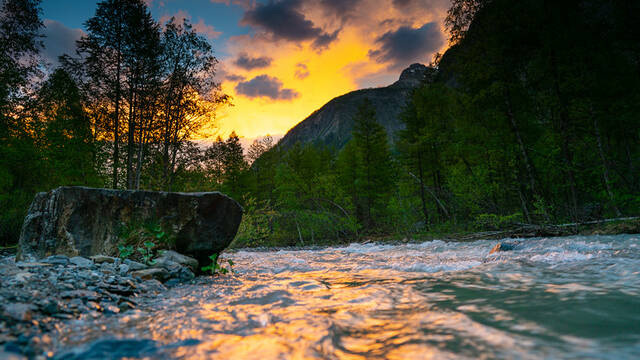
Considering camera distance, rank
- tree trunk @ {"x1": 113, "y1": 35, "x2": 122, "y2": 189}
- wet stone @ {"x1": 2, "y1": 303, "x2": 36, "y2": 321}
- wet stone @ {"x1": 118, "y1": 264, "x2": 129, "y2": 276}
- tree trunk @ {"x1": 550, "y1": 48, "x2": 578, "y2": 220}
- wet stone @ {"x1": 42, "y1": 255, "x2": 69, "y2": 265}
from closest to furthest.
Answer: wet stone @ {"x1": 2, "y1": 303, "x2": 36, "y2": 321} → wet stone @ {"x1": 42, "y1": 255, "x2": 69, "y2": 265} → wet stone @ {"x1": 118, "y1": 264, "x2": 129, "y2": 276} → tree trunk @ {"x1": 550, "y1": 48, "x2": 578, "y2": 220} → tree trunk @ {"x1": 113, "y1": 35, "x2": 122, "y2": 189}

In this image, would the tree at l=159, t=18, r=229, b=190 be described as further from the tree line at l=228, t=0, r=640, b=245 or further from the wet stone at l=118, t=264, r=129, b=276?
the wet stone at l=118, t=264, r=129, b=276

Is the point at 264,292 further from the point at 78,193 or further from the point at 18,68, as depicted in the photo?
the point at 18,68

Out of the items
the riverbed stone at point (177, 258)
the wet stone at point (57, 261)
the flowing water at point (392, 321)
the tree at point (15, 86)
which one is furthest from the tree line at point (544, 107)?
the tree at point (15, 86)

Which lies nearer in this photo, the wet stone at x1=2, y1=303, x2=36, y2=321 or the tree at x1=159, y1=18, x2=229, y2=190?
the wet stone at x1=2, y1=303, x2=36, y2=321

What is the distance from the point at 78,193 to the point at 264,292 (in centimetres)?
423

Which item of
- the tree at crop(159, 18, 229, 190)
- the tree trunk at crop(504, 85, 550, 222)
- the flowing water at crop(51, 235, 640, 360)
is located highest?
the tree at crop(159, 18, 229, 190)

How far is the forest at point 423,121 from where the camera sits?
10.4 meters

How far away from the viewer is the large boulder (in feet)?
16.7

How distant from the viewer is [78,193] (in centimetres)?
524

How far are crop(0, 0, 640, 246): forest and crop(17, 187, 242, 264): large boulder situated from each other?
3.62 m

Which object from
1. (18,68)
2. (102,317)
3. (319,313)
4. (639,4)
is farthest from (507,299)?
(18,68)

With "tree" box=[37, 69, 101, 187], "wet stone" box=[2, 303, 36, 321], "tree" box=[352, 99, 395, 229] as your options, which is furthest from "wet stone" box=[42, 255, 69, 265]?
"tree" box=[352, 99, 395, 229]

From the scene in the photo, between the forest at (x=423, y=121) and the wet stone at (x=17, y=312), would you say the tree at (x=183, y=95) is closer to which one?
the forest at (x=423, y=121)

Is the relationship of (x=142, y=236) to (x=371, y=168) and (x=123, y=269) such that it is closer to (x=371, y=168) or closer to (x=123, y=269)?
(x=123, y=269)
